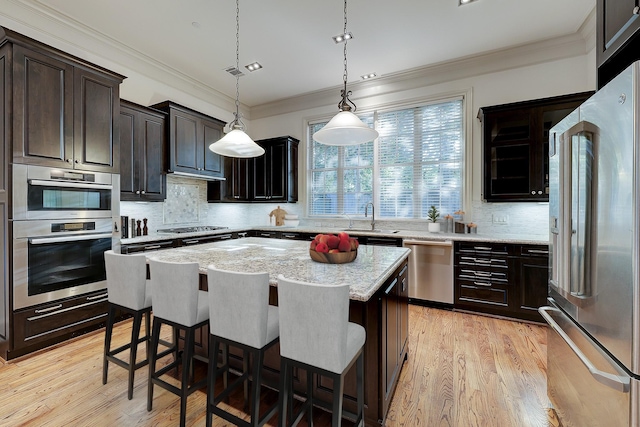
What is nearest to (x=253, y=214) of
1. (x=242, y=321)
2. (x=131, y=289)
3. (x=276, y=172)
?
(x=276, y=172)

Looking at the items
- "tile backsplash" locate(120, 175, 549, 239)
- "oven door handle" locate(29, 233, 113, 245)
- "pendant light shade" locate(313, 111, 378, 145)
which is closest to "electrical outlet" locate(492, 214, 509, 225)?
"tile backsplash" locate(120, 175, 549, 239)

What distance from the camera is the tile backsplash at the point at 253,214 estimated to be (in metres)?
3.83

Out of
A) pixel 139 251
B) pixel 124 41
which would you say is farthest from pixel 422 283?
pixel 124 41

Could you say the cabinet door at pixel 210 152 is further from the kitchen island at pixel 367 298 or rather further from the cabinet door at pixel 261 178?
the kitchen island at pixel 367 298

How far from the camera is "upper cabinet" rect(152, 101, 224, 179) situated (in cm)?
408

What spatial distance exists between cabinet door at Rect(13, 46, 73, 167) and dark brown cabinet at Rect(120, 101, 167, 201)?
29.7 inches

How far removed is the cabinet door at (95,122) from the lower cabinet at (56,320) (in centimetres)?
136

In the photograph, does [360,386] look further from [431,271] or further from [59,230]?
[59,230]

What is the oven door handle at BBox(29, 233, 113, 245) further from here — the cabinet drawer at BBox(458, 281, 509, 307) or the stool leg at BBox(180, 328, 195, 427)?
the cabinet drawer at BBox(458, 281, 509, 307)

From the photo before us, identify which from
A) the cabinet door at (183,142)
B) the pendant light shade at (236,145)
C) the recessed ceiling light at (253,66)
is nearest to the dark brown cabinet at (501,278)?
the pendant light shade at (236,145)

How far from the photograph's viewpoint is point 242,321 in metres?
1.42

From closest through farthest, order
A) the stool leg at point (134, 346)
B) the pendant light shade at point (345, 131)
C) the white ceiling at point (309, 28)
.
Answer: the stool leg at point (134, 346)
the pendant light shade at point (345, 131)
the white ceiling at point (309, 28)

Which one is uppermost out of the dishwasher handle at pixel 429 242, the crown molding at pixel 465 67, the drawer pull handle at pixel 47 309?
the crown molding at pixel 465 67

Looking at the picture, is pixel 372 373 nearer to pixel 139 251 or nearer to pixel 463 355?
pixel 463 355
